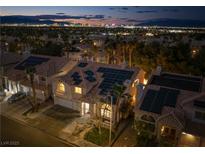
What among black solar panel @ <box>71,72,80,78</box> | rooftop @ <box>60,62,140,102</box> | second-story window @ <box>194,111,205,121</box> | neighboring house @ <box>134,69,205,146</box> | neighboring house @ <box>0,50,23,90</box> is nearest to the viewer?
neighboring house @ <box>134,69,205,146</box>

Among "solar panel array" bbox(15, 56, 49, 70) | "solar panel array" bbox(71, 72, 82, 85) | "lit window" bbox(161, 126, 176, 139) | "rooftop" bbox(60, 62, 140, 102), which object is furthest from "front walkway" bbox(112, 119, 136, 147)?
"solar panel array" bbox(15, 56, 49, 70)

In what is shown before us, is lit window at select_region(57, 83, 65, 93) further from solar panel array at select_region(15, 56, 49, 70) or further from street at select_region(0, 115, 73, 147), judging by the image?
solar panel array at select_region(15, 56, 49, 70)

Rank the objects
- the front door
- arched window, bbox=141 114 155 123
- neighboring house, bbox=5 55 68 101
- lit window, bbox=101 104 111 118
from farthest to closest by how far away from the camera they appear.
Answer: neighboring house, bbox=5 55 68 101, the front door, lit window, bbox=101 104 111 118, arched window, bbox=141 114 155 123

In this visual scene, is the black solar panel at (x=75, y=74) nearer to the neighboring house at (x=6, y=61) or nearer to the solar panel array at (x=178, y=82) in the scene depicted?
the solar panel array at (x=178, y=82)

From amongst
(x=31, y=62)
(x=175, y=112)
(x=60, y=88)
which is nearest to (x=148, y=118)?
(x=175, y=112)

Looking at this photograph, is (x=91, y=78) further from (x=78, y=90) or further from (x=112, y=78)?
(x=112, y=78)

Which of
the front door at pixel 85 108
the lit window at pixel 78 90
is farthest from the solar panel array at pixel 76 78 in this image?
the front door at pixel 85 108
